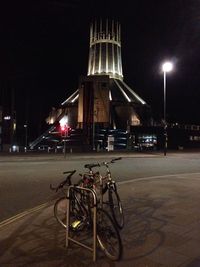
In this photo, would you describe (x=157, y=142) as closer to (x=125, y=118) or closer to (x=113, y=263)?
(x=125, y=118)

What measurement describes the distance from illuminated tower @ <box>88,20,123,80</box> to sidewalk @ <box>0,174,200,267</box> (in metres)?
79.7

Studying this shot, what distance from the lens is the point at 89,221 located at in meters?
6.20

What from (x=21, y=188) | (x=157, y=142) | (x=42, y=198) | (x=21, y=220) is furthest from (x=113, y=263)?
(x=157, y=142)

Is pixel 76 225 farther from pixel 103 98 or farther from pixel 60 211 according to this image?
pixel 103 98

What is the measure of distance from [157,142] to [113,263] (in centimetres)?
4699

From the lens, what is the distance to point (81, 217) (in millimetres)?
6402

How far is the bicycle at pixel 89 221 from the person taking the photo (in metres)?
5.38

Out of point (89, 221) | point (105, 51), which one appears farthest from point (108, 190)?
point (105, 51)

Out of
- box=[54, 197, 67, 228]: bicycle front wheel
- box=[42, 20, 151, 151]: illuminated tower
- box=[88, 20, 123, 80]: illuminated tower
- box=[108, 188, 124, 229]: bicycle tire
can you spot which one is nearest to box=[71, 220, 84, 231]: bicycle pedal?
box=[108, 188, 124, 229]: bicycle tire

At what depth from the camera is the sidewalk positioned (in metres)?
5.29

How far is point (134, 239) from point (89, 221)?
815 mm

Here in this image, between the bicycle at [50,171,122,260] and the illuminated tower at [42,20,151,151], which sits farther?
the illuminated tower at [42,20,151,151]

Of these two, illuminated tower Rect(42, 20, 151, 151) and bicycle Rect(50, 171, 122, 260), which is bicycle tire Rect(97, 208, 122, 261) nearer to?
Result: bicycle Rect(50, 171, 122, 260)

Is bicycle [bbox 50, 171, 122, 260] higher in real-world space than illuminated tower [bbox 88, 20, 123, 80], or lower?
lower
